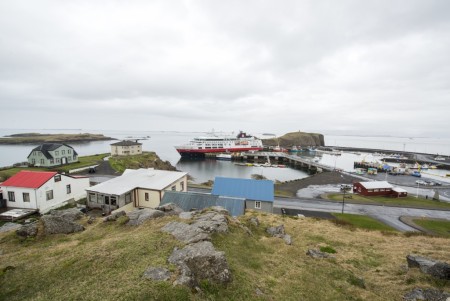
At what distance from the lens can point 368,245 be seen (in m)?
17.7

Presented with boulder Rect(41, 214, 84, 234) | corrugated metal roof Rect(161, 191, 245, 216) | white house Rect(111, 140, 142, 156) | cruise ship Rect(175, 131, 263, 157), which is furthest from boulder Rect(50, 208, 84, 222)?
cruise ship Rect(175, 131, 263, 157)

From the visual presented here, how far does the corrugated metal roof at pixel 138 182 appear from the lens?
2488 cm

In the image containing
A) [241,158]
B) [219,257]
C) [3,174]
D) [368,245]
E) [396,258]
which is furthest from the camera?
[241,158]

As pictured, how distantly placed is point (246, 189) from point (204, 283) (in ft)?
61.8

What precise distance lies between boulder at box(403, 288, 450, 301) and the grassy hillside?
1.45ft

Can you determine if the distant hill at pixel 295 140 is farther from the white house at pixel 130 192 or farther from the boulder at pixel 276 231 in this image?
the boulder at pixel 276 231

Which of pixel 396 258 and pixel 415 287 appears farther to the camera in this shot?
pixel 396 258

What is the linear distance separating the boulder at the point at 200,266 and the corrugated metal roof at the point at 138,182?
53.1 feet

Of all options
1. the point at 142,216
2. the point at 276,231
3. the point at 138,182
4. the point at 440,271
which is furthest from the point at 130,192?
the point at 440,271

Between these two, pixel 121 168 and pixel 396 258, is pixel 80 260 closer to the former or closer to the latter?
pixel 396 258

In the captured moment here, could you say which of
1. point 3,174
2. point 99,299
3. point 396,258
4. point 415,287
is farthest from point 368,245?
point 3,174

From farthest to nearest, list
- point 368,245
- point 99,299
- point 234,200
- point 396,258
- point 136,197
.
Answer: point 136,197 < point 234,200 < point 368,245 < point 396,258 < point 99,299

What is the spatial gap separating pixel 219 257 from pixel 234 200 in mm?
13583

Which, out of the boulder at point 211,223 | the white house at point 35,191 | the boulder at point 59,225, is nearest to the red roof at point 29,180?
the white house at point 35,191
